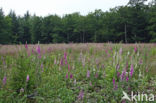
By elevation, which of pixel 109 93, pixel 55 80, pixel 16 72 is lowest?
pixel 109 93

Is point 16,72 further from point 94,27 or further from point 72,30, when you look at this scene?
point 72,30

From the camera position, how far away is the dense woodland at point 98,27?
108ft

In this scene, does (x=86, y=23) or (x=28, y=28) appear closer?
(x=86, y=23)

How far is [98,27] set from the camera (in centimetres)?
4144

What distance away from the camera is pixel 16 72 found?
111 inches

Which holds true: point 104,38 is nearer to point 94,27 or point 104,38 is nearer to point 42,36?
point 94,27

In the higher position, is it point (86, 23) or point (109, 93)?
point (86, 23)

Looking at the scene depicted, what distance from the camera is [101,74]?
3.78 meters

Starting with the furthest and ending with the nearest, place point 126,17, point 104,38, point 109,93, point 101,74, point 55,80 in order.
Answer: point 104,38
point 126,17
point 101,74
point 55,80
point 109,93

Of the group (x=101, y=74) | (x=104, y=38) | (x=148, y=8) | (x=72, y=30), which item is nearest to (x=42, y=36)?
(x=72, y=30)

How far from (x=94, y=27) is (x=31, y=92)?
39.9m

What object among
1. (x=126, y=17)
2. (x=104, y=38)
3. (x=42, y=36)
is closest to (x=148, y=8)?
(x=126, y=17)

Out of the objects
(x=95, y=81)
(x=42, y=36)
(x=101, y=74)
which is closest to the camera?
(x=95, y=81)

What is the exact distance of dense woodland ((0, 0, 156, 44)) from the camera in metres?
33.0
